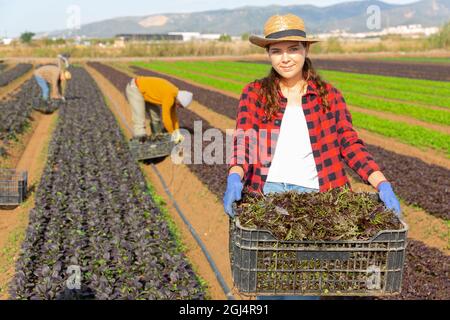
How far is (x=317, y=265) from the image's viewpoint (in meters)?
2.30

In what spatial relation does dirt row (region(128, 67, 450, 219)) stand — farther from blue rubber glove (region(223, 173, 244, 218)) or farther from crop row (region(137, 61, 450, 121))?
blue rubber glove (region(223, 173, 244, 218))

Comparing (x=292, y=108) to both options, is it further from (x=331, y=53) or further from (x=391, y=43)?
(x=391, y=43)

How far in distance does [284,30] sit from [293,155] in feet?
2.25

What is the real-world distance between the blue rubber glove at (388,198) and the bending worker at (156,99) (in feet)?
20.0

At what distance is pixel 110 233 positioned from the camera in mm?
6555

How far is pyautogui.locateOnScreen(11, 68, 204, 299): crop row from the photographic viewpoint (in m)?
5.02

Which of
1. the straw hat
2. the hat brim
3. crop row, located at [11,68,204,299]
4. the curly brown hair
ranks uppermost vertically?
the straw hat

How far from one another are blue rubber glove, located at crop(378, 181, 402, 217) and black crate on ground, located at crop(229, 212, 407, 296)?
0.58ft

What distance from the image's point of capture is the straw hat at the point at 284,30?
2688mm

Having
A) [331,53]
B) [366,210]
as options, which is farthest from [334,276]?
[331,53]

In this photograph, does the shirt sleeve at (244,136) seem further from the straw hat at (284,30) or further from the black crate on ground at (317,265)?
the black crate on ground at (317,265)

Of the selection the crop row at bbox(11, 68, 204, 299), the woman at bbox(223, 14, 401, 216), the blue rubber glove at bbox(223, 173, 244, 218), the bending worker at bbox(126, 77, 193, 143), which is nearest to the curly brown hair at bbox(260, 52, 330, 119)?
the woman at bbox(223, 14, 401, 216)

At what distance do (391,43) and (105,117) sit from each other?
6468cm

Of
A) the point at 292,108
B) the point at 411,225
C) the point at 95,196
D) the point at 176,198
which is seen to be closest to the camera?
the point at 292,108
